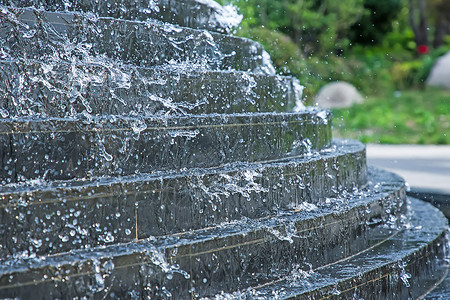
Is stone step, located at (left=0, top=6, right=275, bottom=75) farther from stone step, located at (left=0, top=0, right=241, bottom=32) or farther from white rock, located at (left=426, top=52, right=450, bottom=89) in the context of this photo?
white rock, located at (left=426, top=52, right=450, bottom=89)

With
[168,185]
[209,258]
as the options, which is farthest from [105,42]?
[209,258]

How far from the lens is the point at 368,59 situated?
66.5ft

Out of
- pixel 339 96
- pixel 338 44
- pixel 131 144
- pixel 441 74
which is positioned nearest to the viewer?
pixel 131 144

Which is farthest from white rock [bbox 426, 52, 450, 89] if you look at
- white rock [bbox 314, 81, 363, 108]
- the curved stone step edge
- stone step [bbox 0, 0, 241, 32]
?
the curved stone step edge

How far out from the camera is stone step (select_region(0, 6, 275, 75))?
3105 millimetres

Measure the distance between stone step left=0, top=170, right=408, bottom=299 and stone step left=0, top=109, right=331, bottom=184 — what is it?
0.42m

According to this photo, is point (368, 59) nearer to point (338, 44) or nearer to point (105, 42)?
point (338, 44)

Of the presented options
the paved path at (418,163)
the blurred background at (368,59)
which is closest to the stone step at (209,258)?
the paved path at (418,163)

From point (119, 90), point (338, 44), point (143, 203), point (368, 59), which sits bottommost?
point (143, 203)

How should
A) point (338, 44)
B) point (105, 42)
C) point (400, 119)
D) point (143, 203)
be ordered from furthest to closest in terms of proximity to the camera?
point (338, 44)
point (400, 119)
point (105, 42)
point (143, 203)

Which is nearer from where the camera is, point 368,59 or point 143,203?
point 143,203

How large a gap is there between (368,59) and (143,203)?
19.1 meters

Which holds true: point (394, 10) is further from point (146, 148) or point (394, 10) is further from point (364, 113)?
point (146, 148)

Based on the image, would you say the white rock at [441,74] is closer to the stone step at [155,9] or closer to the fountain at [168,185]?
the stone step at [155,9]
